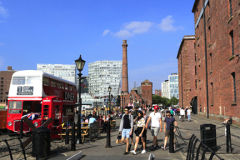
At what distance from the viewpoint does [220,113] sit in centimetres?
2561

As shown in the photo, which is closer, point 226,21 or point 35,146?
point 35,146

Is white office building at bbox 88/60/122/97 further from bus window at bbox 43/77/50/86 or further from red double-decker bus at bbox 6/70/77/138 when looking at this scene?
red double-decker bus at bbox 6/70/77/138

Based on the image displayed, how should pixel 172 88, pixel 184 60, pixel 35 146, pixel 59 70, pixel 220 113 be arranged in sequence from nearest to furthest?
pixel 35 146 < pixel 220 113 < pixel 184 60 < pixel 59 70 < pixel 172 88

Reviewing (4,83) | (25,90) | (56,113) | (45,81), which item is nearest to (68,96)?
(45,81)

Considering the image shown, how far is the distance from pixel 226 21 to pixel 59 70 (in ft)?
518

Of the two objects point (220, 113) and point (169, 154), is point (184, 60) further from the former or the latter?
point (169, 154)

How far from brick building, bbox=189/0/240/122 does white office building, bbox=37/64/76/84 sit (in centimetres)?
14696

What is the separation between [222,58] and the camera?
79.6 feet

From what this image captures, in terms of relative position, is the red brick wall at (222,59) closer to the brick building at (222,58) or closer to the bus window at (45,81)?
the brick building at (222,58)

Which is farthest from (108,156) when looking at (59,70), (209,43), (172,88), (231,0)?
(172,88)

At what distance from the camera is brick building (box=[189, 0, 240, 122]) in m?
20.1

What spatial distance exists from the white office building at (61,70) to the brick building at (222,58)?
482ft

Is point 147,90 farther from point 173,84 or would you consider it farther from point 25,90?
point 25,90

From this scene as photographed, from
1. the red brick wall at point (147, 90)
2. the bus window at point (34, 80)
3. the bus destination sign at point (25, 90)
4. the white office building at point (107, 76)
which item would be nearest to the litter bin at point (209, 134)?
the bus window at point (34, 80)
